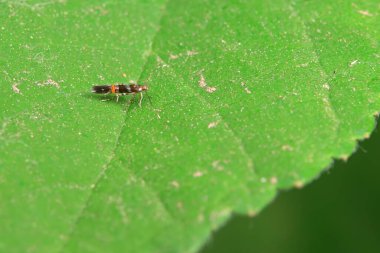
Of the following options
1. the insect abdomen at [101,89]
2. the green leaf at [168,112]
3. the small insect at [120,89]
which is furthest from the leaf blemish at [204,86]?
the insect abdomen at [101,89]

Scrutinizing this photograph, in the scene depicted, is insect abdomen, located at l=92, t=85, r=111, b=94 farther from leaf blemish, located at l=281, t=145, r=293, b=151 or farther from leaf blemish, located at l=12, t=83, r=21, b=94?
leaf blemish, located at l=281, t=145, r=293, b=151

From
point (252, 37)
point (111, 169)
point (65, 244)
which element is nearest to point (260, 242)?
point (252, 37)

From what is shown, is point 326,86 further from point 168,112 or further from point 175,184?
point 175,184

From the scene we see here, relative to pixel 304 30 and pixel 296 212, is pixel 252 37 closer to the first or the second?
pixel 304 30

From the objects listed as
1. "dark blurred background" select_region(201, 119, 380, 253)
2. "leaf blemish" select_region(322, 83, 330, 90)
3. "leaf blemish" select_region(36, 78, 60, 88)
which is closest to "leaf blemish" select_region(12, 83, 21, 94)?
"leaf blemish" select_region(36, 78, 60, 88)

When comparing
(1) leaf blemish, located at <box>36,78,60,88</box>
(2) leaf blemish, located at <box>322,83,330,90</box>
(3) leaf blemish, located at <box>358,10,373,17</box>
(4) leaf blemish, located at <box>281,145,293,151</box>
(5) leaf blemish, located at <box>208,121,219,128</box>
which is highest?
(3) leaf blemish, located at <box>358,10,373,17</box>

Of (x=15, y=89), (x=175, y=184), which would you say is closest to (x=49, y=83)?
(x=15, y=89)
